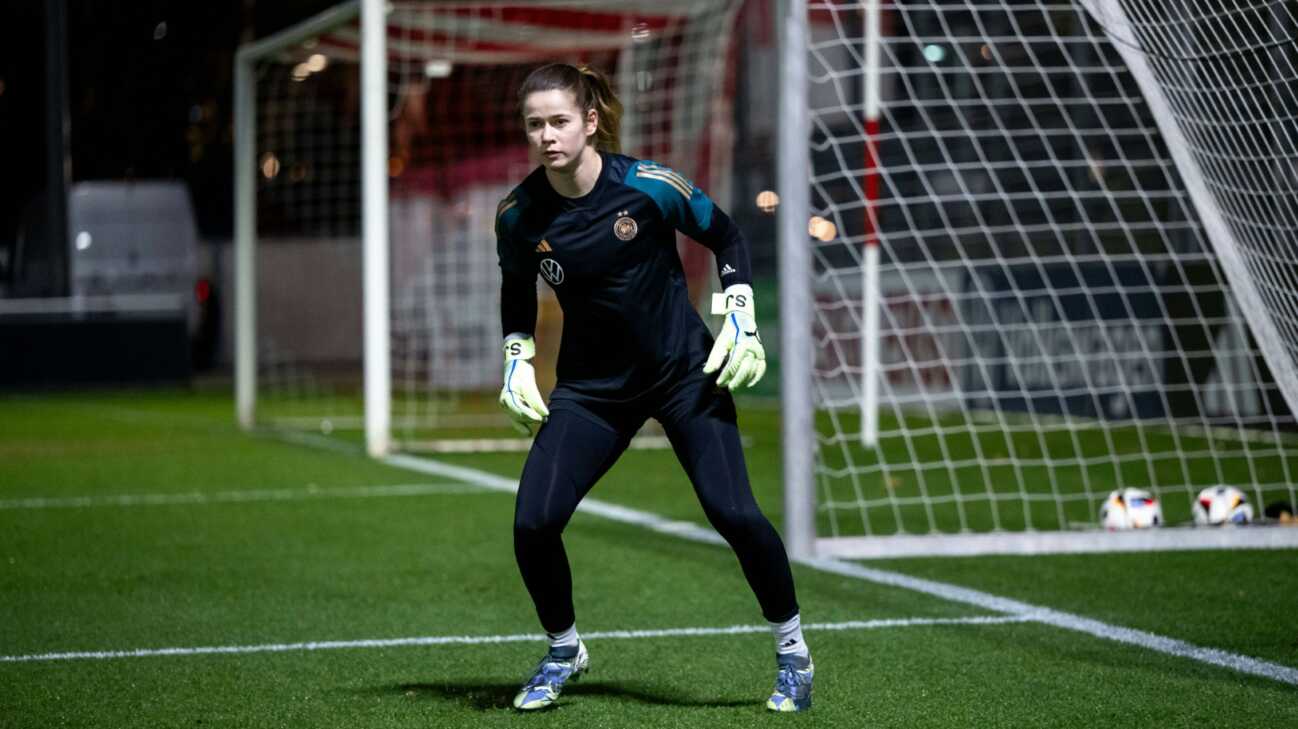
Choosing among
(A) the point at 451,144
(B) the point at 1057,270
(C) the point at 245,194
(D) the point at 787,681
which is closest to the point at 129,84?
(A) the point at 451,144

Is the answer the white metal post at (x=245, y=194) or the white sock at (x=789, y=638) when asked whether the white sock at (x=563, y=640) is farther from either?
the white metal post at (x=245, y=194)

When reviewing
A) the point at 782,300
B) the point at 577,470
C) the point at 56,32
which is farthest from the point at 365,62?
the point at 56,32

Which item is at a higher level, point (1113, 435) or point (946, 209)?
point (946, 209)

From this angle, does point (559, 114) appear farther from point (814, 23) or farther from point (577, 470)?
point (814, 23)

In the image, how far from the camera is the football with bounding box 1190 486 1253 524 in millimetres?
7840

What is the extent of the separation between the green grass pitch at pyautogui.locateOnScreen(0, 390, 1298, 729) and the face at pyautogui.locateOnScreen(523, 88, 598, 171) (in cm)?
142

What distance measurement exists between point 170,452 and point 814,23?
7.91 m

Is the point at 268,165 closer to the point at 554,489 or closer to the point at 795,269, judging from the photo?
the point at 795,269

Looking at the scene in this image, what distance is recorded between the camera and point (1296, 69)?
6.05m

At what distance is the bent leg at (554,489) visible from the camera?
15.2 feet

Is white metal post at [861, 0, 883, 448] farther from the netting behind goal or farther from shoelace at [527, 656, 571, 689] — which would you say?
shoelace at [527, 656, 571, 689]

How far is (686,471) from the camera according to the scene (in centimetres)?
468

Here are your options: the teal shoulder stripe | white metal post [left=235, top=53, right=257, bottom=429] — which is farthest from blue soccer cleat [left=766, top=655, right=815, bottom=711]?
white metal post [left=235, top=53, right=257, bottom=429]

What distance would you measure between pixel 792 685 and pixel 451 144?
1281 centimetres
